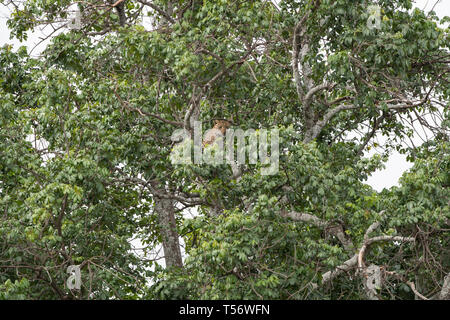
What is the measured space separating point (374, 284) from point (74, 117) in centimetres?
438

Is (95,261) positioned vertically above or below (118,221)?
below

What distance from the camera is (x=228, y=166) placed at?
9.42m

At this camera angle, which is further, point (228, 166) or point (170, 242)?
point (170, 242)

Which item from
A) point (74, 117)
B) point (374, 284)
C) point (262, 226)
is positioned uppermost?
point (74, 117)

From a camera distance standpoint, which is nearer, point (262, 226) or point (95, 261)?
point (262, 226)

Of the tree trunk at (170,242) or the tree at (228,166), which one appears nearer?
the tree at (228,166)

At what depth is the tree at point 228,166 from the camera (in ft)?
28.3

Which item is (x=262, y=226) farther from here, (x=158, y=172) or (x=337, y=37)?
(x=337, y=37)

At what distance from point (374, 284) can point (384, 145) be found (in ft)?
12.5

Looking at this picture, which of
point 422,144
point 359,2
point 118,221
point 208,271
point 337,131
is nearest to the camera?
point 208,271

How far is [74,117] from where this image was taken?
972cm

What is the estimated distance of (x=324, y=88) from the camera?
10477 mm


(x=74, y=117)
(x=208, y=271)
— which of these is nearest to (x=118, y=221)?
(x=74, y=117)

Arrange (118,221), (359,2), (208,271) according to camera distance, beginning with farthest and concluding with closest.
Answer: (118,221) < (359,2) < (208,271)
